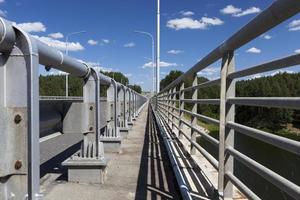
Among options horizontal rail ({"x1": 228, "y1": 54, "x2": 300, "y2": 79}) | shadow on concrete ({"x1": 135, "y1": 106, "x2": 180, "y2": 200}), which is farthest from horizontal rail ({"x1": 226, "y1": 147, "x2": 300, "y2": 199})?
shadow on concrete ({"x1": 135, "y1": 106, "x2": 180, "y2": 200})

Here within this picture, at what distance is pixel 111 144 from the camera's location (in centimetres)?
843

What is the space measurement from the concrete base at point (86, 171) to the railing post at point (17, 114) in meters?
2.95

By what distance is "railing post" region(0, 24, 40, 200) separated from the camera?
245 cm

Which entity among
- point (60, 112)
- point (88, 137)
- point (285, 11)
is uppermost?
point (285, 11)

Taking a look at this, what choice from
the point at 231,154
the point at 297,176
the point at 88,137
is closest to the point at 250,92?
the point at 231,154

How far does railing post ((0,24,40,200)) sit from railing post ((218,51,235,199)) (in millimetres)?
1986

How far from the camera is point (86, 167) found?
5.50 meters

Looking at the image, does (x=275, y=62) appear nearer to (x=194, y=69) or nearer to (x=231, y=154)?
(x=231, y=154)

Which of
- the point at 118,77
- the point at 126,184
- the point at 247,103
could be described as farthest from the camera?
the point at 118,77

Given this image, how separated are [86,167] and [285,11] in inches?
145

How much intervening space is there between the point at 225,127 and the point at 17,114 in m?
2.11

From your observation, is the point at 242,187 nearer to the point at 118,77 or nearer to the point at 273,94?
the point at 273,94

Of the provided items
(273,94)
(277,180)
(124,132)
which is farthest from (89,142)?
(124,132)

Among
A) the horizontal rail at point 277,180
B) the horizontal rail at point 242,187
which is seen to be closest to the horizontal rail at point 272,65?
the horizontal rail at point 277,180
